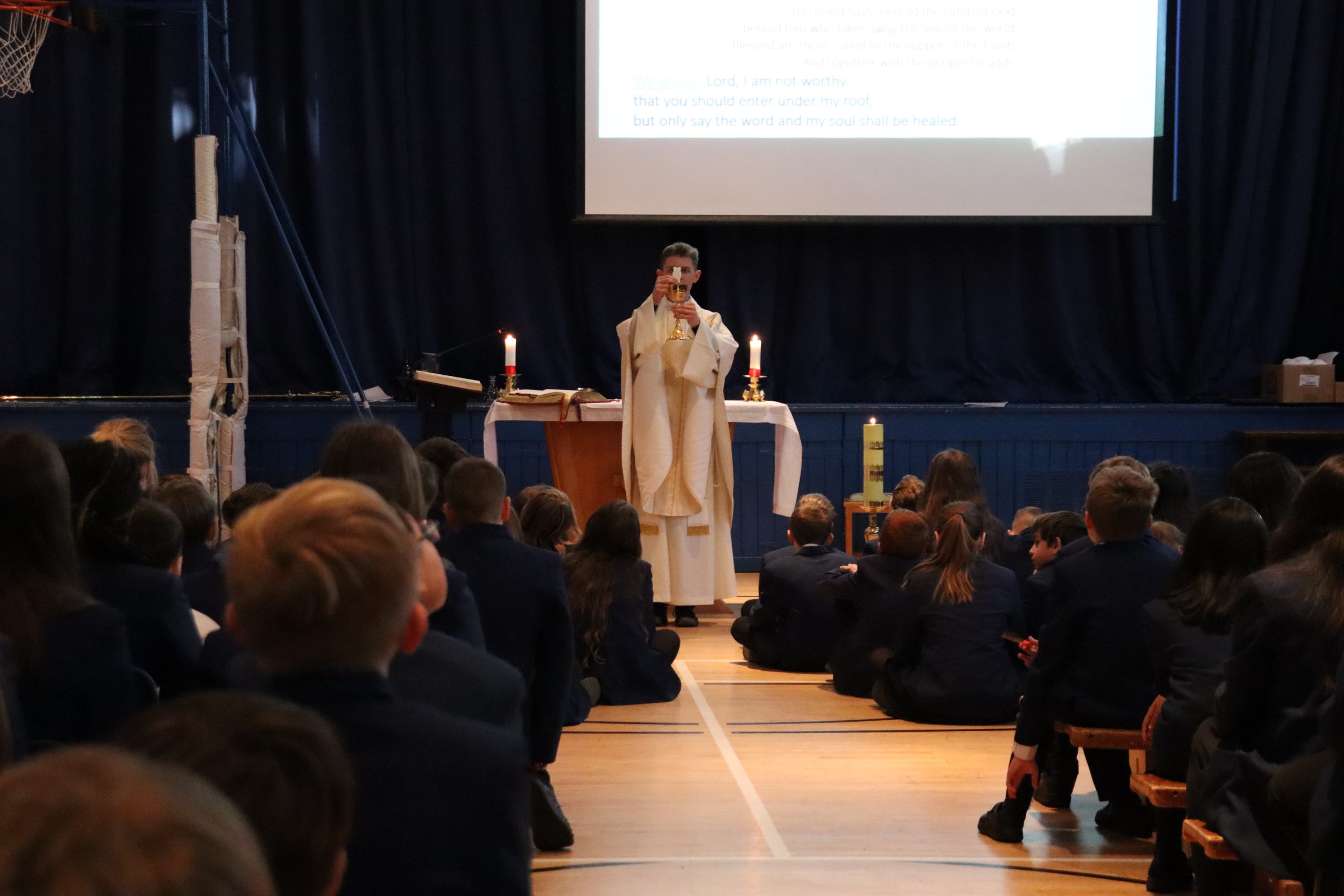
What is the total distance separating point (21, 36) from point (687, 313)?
4.72 metres

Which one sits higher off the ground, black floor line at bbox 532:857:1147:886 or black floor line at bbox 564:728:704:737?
black floor line at bbox 532:857:1147:886

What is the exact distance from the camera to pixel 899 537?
213 inches

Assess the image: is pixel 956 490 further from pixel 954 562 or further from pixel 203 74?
pixel 203 74

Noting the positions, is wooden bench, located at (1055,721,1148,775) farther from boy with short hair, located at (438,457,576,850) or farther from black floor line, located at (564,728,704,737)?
black floor line, located at (564,728,704,737)

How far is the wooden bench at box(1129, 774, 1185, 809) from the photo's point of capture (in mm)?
3367

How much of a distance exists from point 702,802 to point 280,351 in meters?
5.90

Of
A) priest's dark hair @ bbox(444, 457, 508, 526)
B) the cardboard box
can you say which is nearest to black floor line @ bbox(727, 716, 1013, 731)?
priest's dark hair @ bbox(444, 457, 508, 526)

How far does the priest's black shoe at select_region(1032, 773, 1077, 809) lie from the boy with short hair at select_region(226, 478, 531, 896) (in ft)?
10.4

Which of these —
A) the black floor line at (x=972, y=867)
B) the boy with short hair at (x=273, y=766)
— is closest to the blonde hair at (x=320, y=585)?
the boy with short hair at (x=273, y=766)

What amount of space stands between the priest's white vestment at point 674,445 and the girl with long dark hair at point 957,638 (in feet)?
5.84

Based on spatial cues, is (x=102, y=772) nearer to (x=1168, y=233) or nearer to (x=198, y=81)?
(x=198, y=81)

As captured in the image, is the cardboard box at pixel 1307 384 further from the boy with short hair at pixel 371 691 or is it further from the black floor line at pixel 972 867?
the boy with short hair at pixel 371 691

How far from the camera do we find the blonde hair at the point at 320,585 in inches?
56.4

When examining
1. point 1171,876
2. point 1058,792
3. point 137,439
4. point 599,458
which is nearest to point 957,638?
point 1058,792
